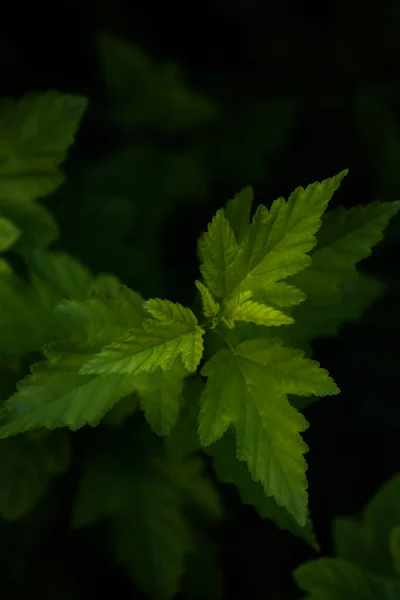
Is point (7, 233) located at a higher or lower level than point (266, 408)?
higher

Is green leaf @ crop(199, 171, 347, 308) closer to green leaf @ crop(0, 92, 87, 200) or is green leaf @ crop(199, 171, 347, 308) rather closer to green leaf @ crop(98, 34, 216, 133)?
green leaf @ crop(0, 92, 87, 200)

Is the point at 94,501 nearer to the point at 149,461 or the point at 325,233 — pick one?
the point at 149,461

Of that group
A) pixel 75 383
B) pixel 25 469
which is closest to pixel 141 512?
pixel 25 469

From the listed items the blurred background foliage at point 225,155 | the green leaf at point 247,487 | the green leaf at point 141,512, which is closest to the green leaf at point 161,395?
the green leaf at point 247,487

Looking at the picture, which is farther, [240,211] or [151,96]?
[151,96]

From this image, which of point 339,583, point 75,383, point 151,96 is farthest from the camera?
point 151,96

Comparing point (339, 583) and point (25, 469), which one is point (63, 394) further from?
point (339, 583)

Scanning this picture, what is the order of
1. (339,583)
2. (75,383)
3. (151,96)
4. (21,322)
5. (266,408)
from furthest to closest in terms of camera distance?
(151,96) → (339,583) → (21,322) → (75,383) → (266,408)
